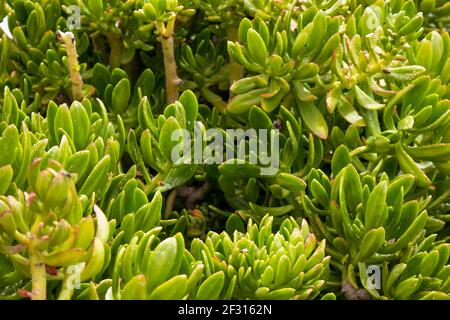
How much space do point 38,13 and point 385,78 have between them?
64cm

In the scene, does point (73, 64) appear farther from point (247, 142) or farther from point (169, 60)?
point (247, 142)

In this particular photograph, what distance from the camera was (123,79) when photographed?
137 cm

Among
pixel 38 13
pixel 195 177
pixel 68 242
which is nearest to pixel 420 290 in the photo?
pixel 195 177

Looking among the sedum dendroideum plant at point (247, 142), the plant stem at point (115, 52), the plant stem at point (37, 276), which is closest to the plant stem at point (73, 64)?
the sedum dendroideum plant at point (247, 142)

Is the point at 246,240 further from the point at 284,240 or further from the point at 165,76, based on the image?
the point at 165,76

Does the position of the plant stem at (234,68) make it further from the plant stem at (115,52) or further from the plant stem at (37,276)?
the plant stem at (37,276)

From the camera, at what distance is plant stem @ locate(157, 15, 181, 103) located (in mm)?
1332
